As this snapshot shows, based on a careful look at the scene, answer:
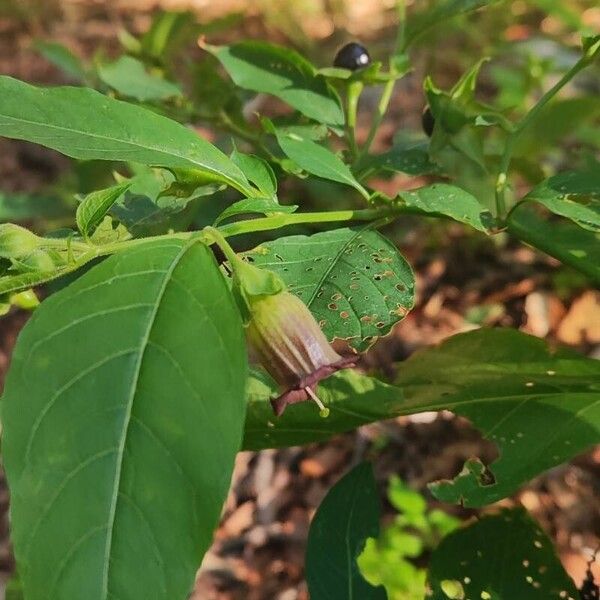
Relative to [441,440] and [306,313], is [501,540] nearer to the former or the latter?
[306,313]

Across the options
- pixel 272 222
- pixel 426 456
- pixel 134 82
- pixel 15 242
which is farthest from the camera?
pixel 426 456

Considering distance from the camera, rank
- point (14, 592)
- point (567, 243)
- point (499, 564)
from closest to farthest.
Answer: point (567, 243) < point (499, 564) < point (14, 592)

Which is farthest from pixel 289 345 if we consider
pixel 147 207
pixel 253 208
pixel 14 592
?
pixel 14 592

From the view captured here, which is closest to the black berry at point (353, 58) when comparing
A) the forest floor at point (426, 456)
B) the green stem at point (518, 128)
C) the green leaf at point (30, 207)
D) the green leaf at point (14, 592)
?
the green stem at point (518, 128)

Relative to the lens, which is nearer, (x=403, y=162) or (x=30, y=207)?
(x=403, y=162)

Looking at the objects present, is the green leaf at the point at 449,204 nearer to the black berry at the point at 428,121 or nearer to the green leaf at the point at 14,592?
the black berry at the point at 428,121

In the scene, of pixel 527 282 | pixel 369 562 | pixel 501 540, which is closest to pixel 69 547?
pixel 501 540

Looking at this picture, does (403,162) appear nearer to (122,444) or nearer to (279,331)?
(279,331)
